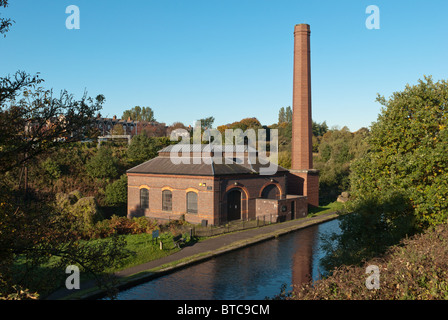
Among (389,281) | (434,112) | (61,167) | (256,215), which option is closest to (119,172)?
(61,167)

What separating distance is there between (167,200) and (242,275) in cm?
1494

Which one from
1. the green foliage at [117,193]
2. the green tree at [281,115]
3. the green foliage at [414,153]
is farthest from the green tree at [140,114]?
the green foliage at [414,153]

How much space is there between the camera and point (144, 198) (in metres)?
32.8

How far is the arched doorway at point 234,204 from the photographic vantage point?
96.9 ft

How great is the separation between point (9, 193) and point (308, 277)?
44.8ft

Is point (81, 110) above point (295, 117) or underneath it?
underneath

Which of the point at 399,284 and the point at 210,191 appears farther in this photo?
the point at 210,191

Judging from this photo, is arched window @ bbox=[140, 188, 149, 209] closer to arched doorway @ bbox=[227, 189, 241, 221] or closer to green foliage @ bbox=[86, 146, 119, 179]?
arched doorway @ bbox=[227, 189, 241, 221]

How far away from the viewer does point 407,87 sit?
1579 cm

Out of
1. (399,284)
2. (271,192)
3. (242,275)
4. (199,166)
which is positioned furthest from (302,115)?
(399,284)

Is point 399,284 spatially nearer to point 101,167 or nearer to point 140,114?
point 101,167

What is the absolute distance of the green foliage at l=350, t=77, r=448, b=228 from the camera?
44.3 feet

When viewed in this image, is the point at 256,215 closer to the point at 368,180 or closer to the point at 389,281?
the point at 368,180
